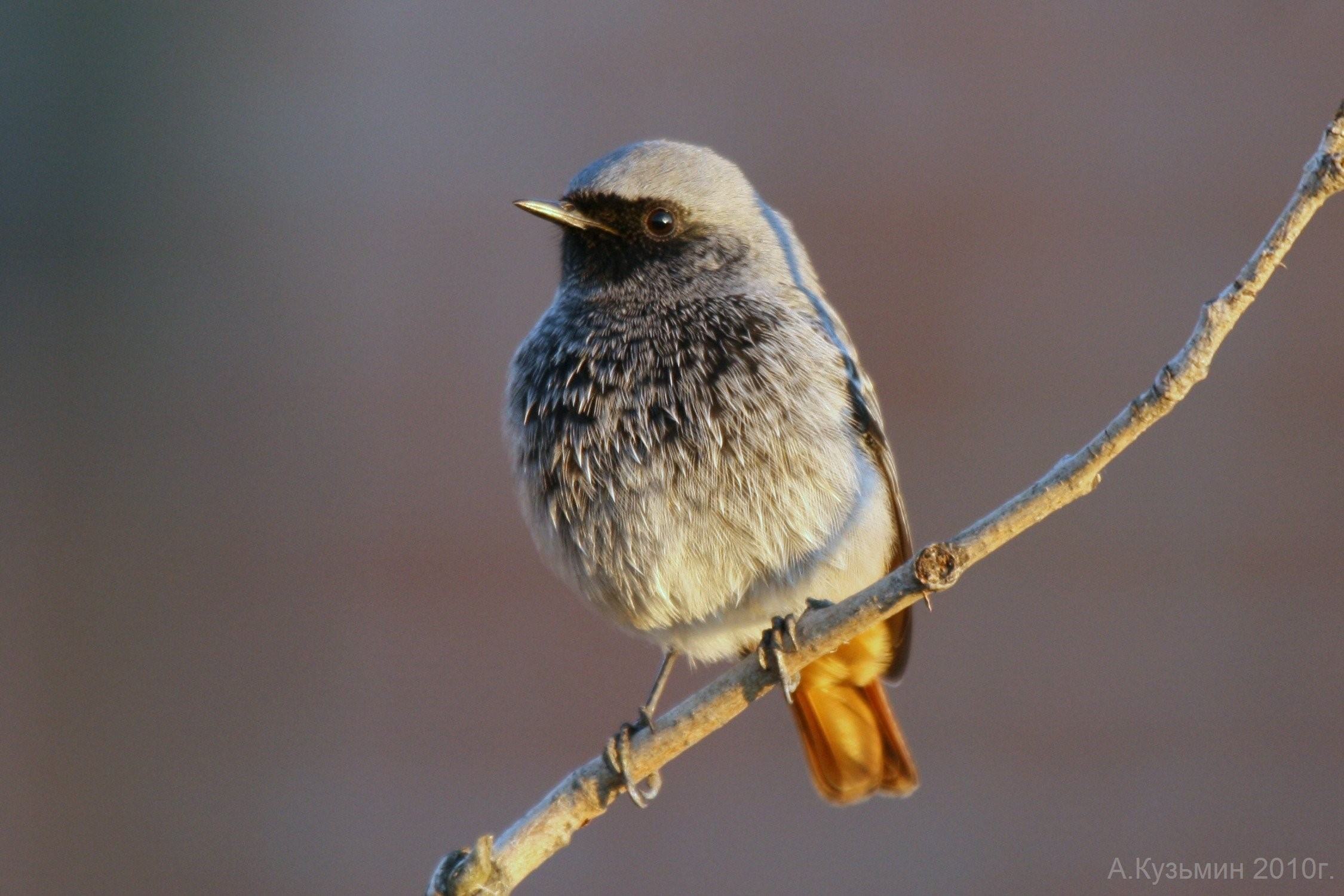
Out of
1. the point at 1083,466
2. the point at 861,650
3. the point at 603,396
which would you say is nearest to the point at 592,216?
the point at 603,396

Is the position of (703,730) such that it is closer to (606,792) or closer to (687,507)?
(606,792)

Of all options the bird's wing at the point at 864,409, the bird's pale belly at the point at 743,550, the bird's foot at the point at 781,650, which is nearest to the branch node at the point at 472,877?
the bird's foot at the point at 781,650

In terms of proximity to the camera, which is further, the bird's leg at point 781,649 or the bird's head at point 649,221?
the bird's head at point 649,221

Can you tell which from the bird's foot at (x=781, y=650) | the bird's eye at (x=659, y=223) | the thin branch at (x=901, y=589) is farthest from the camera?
the bird's eye at (x=659, y=223)

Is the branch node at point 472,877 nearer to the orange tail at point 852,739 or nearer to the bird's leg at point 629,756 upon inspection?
the bird's leg at point 629,756

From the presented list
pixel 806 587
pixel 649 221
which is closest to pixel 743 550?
pixel 806 587

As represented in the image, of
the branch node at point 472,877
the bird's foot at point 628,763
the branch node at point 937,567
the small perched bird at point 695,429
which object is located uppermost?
the small perched bird at point 695,429
